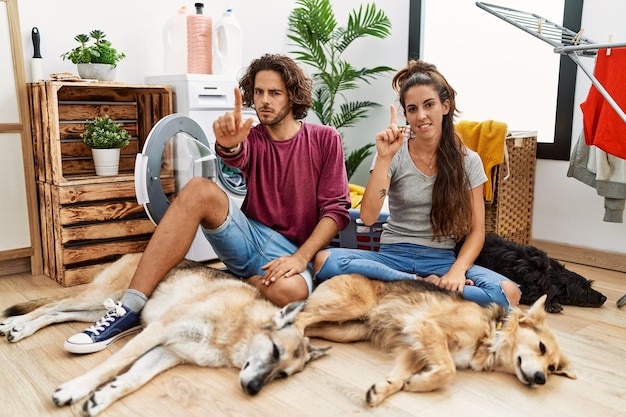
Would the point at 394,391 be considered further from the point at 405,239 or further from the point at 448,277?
the point at 405,239

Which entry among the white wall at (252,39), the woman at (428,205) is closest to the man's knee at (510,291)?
the woman at (428,205)

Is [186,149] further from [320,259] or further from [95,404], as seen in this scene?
[95,404]

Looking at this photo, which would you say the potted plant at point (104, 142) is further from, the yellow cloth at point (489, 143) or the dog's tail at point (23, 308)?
the yellow cloth at point (489, 143)

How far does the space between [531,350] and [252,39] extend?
2.99 m

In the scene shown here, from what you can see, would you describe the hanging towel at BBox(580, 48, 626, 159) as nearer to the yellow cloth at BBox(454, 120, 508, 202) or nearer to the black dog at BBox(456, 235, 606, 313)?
the yellow cloth at BBox(454, 120, 508, 202)

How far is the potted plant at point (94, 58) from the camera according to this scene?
302 cm

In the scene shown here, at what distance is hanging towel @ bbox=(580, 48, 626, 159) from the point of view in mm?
2590

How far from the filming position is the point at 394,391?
179cm

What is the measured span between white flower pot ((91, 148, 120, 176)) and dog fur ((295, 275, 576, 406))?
1589mm

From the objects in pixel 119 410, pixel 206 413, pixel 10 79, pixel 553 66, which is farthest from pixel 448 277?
pixel 10 79

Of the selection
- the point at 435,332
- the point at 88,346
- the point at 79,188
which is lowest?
the point at 88,346

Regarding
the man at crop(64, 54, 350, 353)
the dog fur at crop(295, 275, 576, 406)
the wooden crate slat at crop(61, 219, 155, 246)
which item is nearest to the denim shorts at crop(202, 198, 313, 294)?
the man at crop(64, 54, 350, 353)

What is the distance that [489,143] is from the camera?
3.26 m

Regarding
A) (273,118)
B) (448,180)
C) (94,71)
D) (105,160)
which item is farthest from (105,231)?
(448,180)
